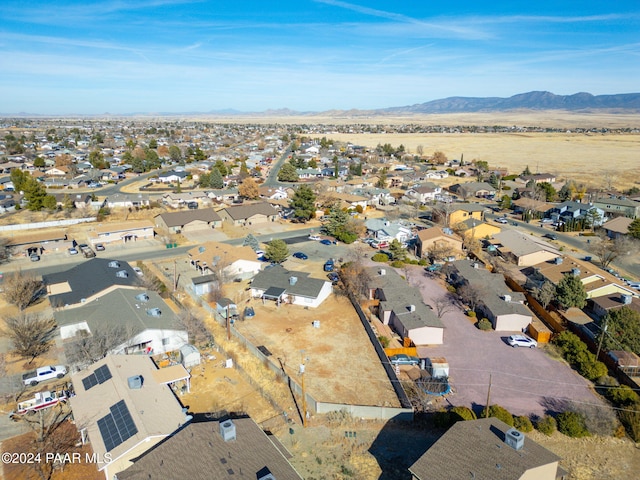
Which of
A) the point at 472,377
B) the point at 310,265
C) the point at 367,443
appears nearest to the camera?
the point at 367,443

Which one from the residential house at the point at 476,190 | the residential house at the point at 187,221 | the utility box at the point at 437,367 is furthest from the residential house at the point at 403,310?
the residential house at the point at 476,190

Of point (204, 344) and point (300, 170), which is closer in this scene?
point (204, 344)

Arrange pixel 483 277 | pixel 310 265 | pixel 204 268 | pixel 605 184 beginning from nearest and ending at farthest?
A: pixel 483 277 < pixel 204 268 < pixel 310 265 < pixel 605 184

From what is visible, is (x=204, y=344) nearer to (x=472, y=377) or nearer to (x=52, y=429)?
(x=52, y=429)

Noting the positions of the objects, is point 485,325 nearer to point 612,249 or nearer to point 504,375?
point 504,375

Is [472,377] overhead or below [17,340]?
below

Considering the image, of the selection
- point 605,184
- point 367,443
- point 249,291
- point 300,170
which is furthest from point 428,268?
point 605,184

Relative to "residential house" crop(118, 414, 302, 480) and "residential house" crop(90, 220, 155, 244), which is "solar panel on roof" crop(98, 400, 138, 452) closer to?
"residential house" crop(118, 414, 302, 480)

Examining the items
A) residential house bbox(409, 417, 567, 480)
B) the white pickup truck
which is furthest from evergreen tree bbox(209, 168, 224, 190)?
residential house bbox(409, 417, 567, 480)

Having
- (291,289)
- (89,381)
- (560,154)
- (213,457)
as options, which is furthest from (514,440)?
(560,154)
